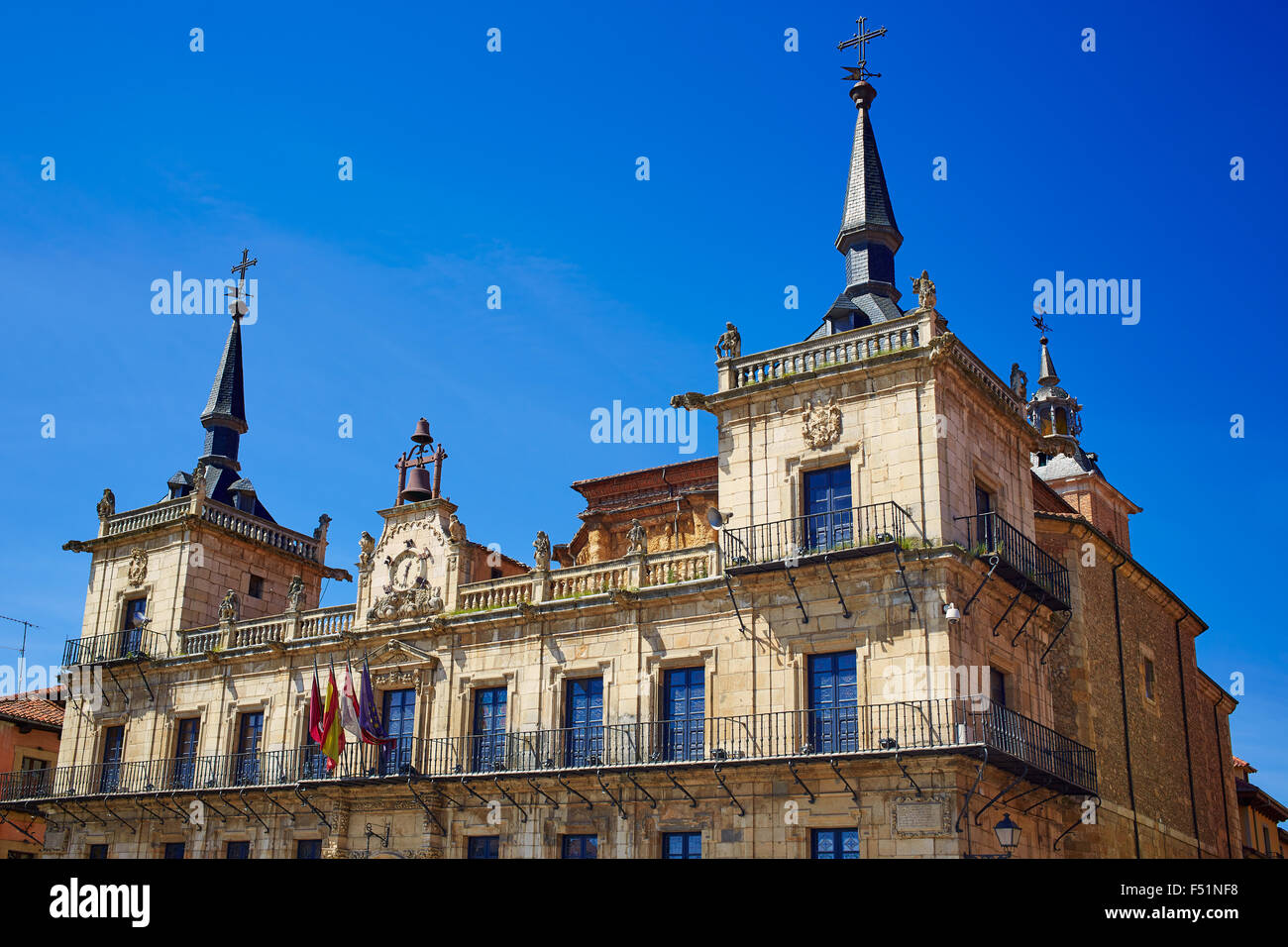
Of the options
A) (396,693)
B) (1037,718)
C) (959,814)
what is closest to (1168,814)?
(1037,718)

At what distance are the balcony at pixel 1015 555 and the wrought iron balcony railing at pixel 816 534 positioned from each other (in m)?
1.28

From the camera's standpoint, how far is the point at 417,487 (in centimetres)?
3166

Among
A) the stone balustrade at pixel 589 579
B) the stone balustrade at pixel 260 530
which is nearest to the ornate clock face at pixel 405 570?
the stone balustrade at pixel 589 579

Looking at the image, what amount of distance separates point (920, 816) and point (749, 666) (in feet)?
15.2

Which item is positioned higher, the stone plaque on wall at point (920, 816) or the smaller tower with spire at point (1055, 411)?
the smaller tower with spire at point (1055, 411)

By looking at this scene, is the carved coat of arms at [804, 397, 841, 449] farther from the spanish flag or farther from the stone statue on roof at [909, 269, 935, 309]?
the spanish flag

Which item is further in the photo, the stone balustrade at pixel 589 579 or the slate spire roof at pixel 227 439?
the slate spire roof at pixel 227 439

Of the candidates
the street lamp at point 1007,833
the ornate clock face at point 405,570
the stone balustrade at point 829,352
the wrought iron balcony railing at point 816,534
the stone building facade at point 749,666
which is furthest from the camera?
the ornate clock face at point 405,570

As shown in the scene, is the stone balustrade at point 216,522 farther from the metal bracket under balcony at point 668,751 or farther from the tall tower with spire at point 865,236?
the tall tower with spire at point 865,236

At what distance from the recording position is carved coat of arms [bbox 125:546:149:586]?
36.3 metres

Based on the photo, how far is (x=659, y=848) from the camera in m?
24.5

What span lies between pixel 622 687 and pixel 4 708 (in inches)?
1003

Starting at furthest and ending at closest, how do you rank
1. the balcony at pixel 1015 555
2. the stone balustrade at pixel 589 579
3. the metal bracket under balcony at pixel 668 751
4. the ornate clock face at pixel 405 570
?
the ornate clock face at pixel 405 570 → the stone balustrade at pixel 589 579 → the balcony at pixel 1015 555 → the metal bracket under balcony at pixel 668 751

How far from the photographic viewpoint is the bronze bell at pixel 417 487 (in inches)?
1245
